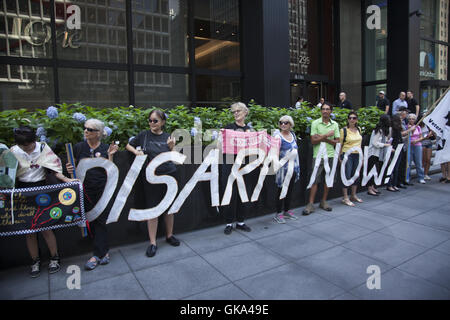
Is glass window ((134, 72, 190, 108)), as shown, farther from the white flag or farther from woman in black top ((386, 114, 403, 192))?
the white flag

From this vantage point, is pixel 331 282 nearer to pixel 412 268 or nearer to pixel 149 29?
pixel 412 268

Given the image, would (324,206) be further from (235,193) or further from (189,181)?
(189,181)

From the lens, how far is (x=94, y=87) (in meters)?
9.84

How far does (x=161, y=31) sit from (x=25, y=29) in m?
4.17

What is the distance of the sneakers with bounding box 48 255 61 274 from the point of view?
368 centimetres

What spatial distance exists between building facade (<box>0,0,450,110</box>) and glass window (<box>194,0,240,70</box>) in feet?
0.13

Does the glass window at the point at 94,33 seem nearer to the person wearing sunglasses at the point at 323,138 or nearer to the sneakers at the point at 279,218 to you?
the person wearing sunglasses at the point at 323,138

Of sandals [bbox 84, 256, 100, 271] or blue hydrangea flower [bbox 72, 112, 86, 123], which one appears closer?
sandals [bbox 84, 256, 100, 271]

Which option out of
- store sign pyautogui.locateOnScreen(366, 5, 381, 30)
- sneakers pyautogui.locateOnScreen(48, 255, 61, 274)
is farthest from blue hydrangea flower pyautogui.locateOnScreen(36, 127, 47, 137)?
store sign pyautogui.locateOnScreen(366, 5, 381, 30)

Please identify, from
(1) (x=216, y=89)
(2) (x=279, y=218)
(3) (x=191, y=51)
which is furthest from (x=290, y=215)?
(3) (x=191, y=51)

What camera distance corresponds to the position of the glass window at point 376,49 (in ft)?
52.1
